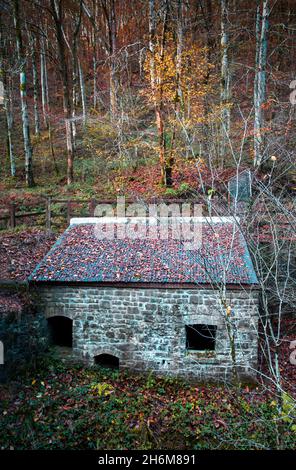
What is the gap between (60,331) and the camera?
10.2m

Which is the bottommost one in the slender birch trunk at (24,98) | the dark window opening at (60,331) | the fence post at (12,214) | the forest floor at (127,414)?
the forest floor at (127,414)

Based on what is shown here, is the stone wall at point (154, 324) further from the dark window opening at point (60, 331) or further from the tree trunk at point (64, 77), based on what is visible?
the tree trunk at point (64, 77)

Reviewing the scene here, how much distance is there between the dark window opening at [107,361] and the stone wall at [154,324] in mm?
307

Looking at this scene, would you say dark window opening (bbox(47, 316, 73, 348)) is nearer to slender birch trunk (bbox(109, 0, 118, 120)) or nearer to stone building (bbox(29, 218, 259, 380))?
stone building (bbox(29, 218, 259, 380))

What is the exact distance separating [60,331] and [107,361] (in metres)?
1.79

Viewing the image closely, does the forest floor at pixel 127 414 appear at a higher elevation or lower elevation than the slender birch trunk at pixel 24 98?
lower

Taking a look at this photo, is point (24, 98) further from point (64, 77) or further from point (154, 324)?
point (154, 324)

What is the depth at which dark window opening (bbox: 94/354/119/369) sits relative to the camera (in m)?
9.14

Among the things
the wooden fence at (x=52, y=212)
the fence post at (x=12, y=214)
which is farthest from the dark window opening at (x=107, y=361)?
the fence post at (x=12, y=214)

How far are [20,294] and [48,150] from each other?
1389cm

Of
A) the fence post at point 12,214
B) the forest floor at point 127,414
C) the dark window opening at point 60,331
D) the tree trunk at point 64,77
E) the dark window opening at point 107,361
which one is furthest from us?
the tree trunk at point 64,77

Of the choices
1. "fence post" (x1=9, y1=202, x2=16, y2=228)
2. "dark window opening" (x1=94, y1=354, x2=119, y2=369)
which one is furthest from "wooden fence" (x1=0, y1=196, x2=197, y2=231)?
"dark window opening" (x1=94, y1=354, x2=119, y2=369)

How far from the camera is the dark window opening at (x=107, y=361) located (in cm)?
914

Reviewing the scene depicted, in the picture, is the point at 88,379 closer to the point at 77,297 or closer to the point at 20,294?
the point at 77,297
